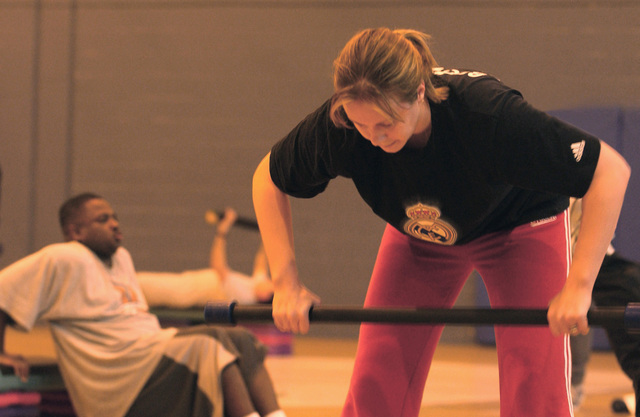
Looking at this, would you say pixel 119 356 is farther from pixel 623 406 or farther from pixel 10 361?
pixel 623 406

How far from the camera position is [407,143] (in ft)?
5.86

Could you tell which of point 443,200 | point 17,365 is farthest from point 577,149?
point 17,365

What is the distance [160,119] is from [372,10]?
2.23 m

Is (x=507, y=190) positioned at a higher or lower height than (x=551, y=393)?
higher

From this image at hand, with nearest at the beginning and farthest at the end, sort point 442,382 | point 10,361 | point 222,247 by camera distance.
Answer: point 10,361 → point 442,382 → point 222,247

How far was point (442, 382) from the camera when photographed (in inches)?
188

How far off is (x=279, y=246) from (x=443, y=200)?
0.44m

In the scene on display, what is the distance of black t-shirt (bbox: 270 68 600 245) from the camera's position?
1.61m

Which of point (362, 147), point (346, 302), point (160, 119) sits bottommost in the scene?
point (346, 302)

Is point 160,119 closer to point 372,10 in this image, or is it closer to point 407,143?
point 372,10

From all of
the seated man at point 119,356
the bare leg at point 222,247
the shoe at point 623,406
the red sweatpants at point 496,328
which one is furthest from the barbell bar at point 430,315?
the bare leg at point 222,247

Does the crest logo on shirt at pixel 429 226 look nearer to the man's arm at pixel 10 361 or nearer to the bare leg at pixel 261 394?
the bare leg at pixel 261 394

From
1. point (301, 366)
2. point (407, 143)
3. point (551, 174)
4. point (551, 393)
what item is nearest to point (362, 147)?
→ point (407, 143)

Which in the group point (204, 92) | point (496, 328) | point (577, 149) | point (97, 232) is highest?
point (577, 149)
